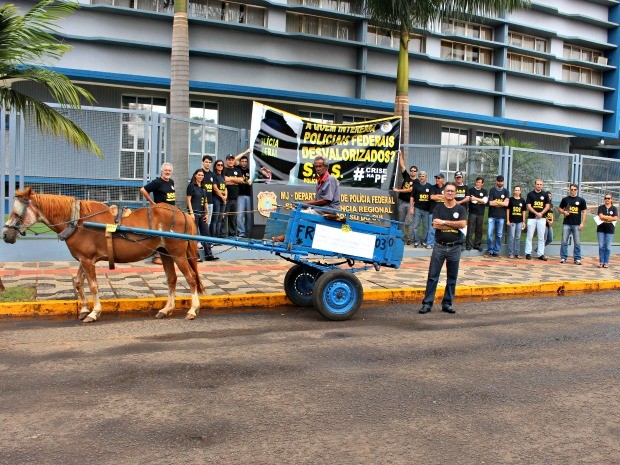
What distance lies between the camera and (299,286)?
9.78m

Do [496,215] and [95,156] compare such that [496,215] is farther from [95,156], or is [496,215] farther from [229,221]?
[95,156]

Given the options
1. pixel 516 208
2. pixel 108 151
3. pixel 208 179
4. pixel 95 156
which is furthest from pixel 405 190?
pixel 95 156

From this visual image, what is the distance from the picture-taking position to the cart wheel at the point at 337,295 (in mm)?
8578

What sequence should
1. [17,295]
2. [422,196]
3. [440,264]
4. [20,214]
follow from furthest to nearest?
1. [422,196]
2. [440,264]
3. [17,295]
4. [20,214]

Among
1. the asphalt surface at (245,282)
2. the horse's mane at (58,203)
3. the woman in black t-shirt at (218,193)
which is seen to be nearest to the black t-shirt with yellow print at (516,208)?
the asphalt surface at (245,282)

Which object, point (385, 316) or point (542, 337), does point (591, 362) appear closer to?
point (542, 337)

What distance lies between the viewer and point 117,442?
442cm

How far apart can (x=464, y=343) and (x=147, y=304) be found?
4594 mm

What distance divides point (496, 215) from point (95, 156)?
9.93 meters

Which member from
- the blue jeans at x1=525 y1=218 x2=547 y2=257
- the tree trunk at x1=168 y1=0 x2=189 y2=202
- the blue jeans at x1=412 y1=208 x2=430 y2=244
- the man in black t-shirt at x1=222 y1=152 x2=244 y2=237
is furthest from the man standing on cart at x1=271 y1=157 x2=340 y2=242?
the blue jeans at x1=525 y1=218 x2=547 y2=257

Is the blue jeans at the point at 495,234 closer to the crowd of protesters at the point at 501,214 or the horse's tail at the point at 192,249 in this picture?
the crowd of protesters at the point at 501,214

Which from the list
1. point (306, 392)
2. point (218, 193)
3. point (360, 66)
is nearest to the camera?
point (306, 392)

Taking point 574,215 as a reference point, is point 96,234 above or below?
below

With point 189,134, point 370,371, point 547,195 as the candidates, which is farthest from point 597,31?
point 370,371
